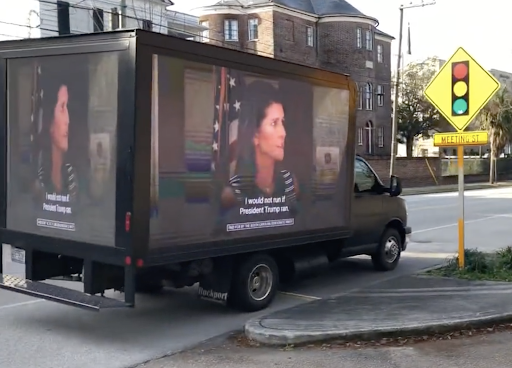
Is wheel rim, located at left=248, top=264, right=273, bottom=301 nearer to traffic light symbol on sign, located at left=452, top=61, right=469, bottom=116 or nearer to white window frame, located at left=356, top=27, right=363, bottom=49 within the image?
traffic light symbol on sign, located at left=452, top=61, right=469, bottom=116

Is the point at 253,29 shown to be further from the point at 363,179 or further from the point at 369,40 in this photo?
the point at 363,179

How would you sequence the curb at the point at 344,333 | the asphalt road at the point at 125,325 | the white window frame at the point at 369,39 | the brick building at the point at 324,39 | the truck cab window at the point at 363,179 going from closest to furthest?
the asphalt road at the point at 125,325 → the curb at the point at 344,333 → the truck cab window at the point at 363,179 → the brick building at the point at 324,39 → the white window frame at the point at 369,39

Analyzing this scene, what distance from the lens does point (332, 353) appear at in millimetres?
6242

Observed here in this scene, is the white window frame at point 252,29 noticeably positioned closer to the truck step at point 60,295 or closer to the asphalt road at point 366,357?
the truck step at point 60,295

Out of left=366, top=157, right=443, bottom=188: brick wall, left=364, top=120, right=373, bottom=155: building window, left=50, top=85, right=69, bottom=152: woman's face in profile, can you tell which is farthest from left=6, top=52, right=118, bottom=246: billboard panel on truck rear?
left=364, top=120, right=373, bottom=155: building window

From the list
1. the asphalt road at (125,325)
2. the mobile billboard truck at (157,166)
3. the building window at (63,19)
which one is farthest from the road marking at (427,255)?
the building window at (63,19)

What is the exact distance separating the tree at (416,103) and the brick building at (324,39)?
542 cm

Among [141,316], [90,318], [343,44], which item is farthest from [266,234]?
[343,44]

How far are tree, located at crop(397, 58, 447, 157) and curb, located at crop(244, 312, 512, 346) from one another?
173 ft

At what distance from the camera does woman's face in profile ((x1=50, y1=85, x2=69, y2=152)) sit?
23.7 ft

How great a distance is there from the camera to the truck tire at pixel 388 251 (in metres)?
10.8

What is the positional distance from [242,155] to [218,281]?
4.82 ft

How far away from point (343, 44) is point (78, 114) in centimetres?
4180

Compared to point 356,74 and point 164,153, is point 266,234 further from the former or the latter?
point 356,74
